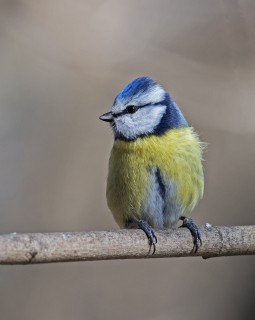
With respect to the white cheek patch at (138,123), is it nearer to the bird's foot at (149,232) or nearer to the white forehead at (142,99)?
the white forehead at (142,99)

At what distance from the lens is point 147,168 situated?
2.90 meters

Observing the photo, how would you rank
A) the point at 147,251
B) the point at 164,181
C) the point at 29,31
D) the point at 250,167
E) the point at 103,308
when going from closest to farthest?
1. the point at 147,251
2. the point at 164,181
3. the point at 103,308
4. the point at 250,167
5. the point at 29,31

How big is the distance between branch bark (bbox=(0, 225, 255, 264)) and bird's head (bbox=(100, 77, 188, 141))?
22.8 inches

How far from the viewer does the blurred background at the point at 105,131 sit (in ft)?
14.3

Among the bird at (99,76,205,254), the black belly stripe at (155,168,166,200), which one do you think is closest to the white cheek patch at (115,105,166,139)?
the bird at (99,76,205,254)

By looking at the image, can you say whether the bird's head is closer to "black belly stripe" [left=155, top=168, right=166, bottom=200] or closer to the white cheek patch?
the white cheek patch

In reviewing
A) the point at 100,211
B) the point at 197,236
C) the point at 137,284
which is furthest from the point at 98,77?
the point at 197,236

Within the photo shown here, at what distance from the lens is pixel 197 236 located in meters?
2.48

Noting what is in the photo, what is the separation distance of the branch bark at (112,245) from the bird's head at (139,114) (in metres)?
0.58

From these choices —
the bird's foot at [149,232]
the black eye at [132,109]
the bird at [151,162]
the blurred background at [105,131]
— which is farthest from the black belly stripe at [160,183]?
the blurred background at [105,131]

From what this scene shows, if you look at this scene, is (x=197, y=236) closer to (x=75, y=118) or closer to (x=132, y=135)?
(x=132, y=135)

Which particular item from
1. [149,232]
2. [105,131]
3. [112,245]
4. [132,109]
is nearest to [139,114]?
[132,109]

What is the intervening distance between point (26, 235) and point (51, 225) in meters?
2.42

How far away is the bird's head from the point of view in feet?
Answer: 9.85
